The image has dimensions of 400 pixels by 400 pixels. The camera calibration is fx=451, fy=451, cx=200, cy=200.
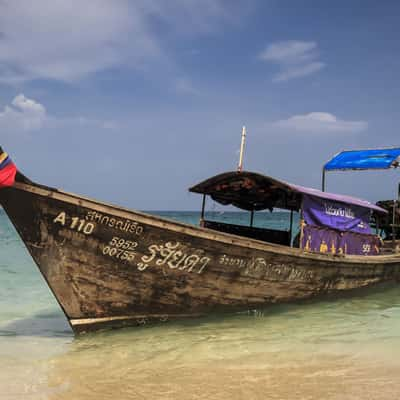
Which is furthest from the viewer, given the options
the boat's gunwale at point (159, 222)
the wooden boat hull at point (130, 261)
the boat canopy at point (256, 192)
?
the boat canopy at point (256, 192)

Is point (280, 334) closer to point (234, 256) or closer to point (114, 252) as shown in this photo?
point (234, 256)

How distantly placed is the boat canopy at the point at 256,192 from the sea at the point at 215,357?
1942 millimetres

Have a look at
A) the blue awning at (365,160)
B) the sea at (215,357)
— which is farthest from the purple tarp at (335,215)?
the blue awning at (365,160)

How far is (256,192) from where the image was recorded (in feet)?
29.2

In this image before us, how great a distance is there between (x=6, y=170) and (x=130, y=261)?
72.5 inches

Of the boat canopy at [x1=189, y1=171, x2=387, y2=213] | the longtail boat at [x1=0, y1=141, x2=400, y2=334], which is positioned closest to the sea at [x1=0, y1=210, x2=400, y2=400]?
the longtail boat at [x1=0, y1=141, x2=400, y2=334]

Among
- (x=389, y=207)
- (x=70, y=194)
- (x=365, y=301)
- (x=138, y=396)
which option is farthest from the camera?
(x=389, y=207)

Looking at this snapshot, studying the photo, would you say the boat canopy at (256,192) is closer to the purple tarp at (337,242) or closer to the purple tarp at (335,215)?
the purple tarp at (335,215)

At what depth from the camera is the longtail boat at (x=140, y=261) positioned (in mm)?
5367

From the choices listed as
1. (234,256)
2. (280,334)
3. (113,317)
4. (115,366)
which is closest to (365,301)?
(280,334)

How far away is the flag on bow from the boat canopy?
3.64m

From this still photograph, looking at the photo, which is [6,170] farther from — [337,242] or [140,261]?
[337,242]

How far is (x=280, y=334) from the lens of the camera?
6.13 metres

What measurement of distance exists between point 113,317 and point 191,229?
1568 mm
